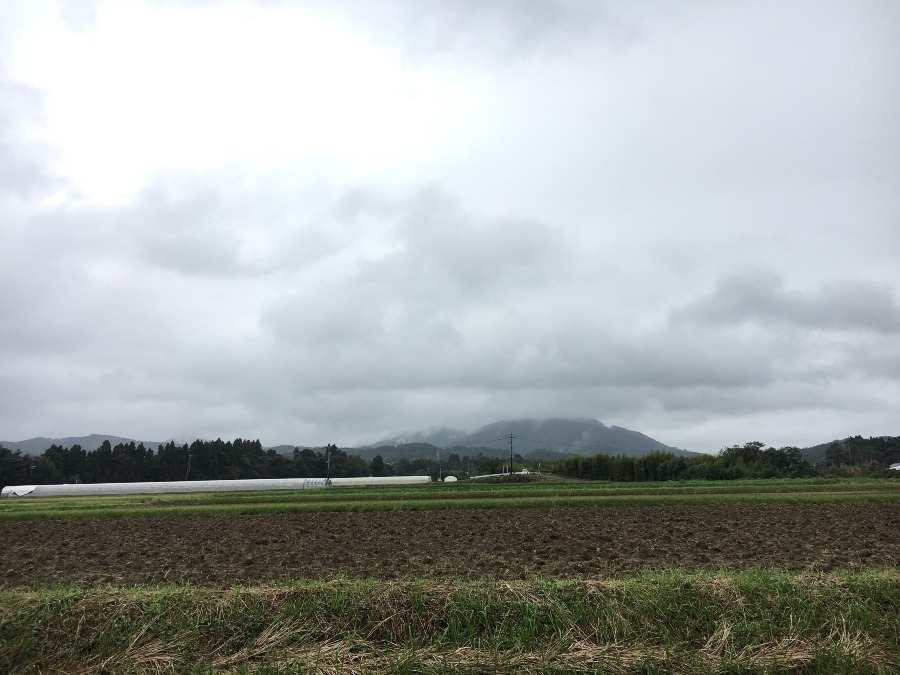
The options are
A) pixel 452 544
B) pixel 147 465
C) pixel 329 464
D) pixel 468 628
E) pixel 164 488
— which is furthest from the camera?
pixel 147 465

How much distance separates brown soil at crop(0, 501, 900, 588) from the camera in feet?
57.0

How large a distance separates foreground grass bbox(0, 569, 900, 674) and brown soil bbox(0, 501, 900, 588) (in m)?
4.85

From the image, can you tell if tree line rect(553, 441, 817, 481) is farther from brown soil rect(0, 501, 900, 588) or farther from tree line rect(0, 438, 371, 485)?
tree line rect(0, 438, 371, 485)

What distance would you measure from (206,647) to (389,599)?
2557 millimetres

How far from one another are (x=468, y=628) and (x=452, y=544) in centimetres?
1420

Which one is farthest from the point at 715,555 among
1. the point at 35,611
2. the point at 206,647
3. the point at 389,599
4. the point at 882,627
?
the point at 35,611

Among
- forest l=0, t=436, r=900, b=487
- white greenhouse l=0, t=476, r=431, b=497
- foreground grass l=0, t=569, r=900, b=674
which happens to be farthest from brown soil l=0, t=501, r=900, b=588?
forest l=0, t=436, r=900, b=487

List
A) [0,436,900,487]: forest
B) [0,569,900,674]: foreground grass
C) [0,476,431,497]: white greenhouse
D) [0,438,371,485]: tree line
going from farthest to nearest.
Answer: [0,438,371,485]: tree line < [0,436,900,487]: forest < [0,476,431,497]: white greenhouse < [0,569,900,674]: foreground grass

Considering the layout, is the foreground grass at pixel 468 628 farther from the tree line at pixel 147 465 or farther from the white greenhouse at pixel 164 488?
the tree line at pixel 147 465

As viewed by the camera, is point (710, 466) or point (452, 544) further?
point (710, 466)

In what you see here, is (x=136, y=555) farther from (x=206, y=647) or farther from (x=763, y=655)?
(x=763, y=655)

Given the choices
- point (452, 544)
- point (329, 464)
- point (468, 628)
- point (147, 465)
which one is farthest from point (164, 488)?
point (468, 628)

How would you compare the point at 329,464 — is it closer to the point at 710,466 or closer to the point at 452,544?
the point at 710,466

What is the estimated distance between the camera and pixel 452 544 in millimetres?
22156
